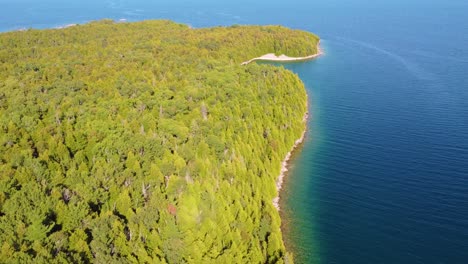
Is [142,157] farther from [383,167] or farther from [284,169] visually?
[383,167]

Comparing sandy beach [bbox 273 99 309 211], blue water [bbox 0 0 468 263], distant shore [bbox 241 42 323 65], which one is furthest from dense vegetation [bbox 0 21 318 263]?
distant shore [bbox 241 42 323 65]

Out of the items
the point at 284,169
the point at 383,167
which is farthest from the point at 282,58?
the point at 383,167

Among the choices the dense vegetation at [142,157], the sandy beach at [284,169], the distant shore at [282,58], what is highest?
the distant shore at [282,58]

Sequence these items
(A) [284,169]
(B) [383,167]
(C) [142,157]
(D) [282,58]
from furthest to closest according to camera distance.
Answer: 1. (D) [282,58]
2. (A) [284,169]
3. (B) [383,167]
4. (C) [142,157]

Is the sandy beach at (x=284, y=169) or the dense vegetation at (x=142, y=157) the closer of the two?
the dense vegetation at (x=142, y=157)

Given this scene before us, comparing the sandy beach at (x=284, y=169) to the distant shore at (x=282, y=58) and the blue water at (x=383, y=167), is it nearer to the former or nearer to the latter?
the blue water at (x=383, y=167)

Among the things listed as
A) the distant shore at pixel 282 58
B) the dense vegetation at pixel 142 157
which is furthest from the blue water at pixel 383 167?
the distant shore at pixel 282 58

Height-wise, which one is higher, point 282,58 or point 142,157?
point 282,58

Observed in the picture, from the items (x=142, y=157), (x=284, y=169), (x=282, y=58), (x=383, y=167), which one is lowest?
(x=284, y=169)

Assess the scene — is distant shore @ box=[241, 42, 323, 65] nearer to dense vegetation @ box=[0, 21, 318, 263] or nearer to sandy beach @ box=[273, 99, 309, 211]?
dense vegetation @ box=[0, 21, 318, 263]
